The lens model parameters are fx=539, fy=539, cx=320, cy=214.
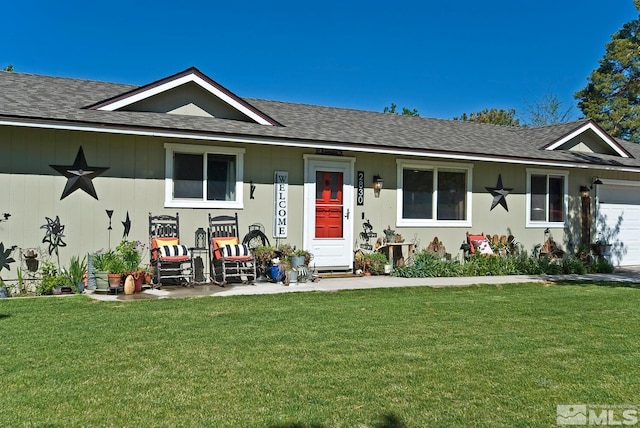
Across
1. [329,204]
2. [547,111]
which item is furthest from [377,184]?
[547,111]

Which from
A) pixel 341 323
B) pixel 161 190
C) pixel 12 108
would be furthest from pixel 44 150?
pixel 341 323

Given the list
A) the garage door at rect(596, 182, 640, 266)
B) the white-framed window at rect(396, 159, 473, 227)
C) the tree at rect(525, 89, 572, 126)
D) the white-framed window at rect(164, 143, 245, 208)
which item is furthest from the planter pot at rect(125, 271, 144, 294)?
the tree at rect(525, 89, 572, 126)

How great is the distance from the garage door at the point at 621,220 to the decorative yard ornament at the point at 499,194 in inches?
121

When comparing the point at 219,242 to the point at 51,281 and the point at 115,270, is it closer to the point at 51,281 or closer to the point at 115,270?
the point at 115,270

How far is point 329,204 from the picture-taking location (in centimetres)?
1112

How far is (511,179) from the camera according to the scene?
13.0 metres

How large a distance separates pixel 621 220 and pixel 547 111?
22322mm

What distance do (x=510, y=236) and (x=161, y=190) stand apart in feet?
26.8

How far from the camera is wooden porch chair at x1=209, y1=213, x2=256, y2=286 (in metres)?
9.38

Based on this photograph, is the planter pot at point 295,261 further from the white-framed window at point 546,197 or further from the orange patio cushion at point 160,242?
the white-framed window at point 546,197

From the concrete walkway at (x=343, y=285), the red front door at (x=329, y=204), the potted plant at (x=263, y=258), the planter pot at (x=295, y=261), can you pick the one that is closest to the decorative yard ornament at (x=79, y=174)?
the concrete walkway at (x=343, y=285)

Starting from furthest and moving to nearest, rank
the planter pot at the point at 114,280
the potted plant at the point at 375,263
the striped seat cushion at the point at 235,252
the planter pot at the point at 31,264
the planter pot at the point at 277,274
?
the potted plant at the point at 375,263, the planter pot at the point at 277,274, the striped seat cushion at the point at 235,252, the planter pot at the point at 31,264, the planter pot at the point at 114,280

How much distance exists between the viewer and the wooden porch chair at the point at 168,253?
8.91m

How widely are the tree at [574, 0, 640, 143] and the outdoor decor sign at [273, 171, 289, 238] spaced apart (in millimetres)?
24803
